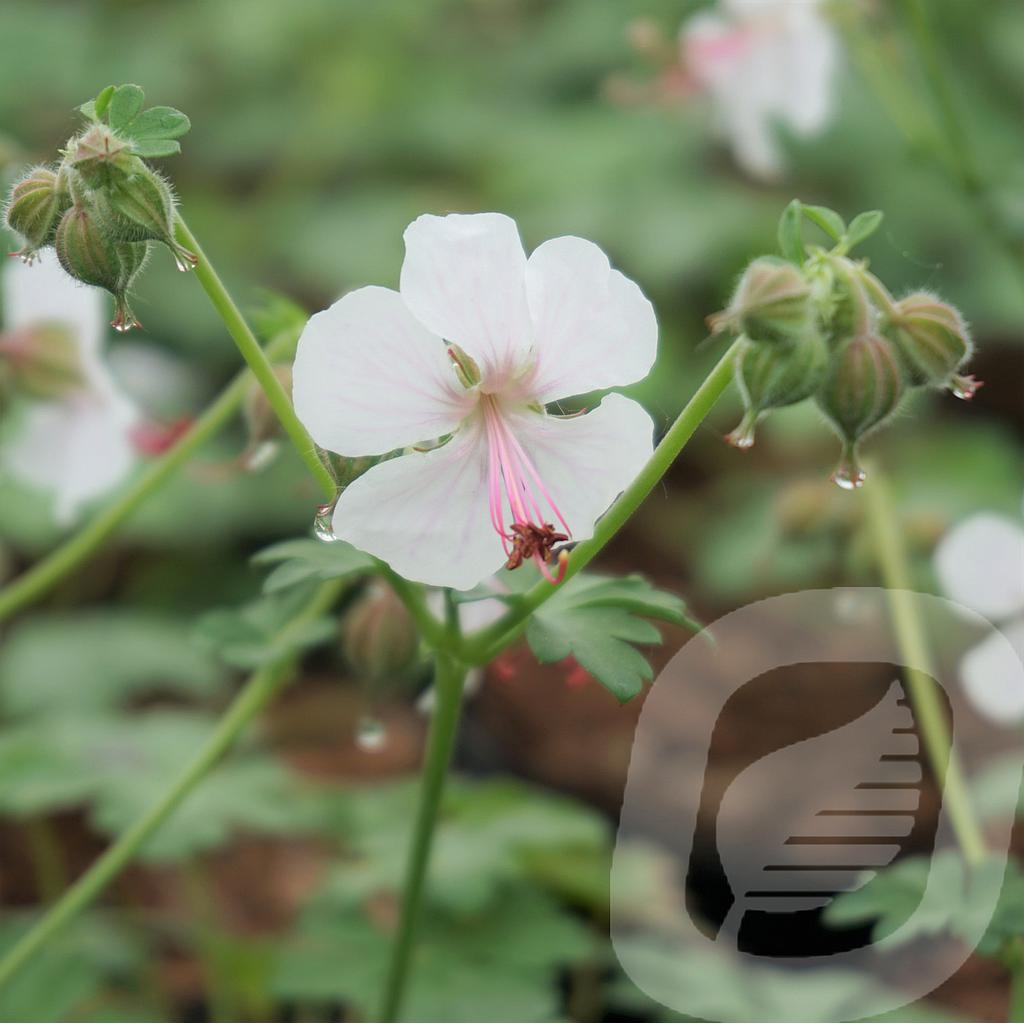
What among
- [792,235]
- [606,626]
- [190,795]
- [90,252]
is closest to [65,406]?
[190,795]

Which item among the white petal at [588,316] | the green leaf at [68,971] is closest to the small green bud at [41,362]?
the green leaf at [68,971]

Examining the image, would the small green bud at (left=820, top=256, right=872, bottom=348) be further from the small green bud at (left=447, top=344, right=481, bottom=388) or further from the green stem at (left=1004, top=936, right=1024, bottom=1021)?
the green stem at (left=1004, top=936, right=1024, bottom=1021)

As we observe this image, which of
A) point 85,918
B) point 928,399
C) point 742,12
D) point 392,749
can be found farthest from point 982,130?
point 85,918

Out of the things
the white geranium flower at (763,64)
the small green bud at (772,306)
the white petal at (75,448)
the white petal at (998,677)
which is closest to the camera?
the small green bud at (772,306)

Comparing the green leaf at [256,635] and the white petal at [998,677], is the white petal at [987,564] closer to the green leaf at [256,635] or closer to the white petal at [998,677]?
the white petal at [998,677]

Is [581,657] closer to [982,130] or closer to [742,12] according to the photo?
[742,12]

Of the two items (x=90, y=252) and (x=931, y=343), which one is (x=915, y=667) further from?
(x=90, y=252)
